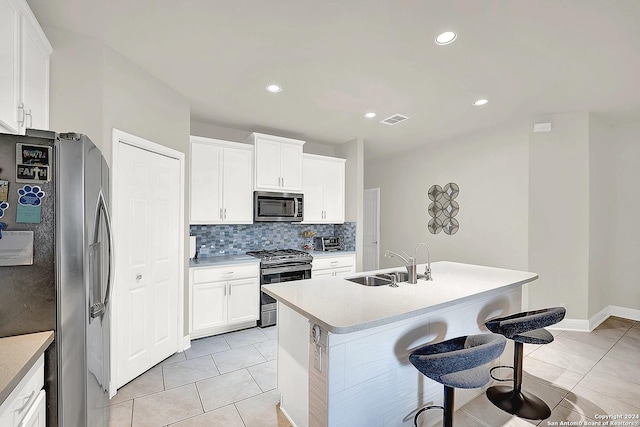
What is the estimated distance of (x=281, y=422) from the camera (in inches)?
80.8

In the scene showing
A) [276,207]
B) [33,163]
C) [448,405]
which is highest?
[33,163]

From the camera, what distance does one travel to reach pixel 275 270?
3.88 meters

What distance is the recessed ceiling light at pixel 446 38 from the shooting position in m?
2.06

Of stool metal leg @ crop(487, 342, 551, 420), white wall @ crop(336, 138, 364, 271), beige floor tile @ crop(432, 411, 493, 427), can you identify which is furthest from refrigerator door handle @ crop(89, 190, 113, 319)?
white wall @ crop(336, 138, 364, 271)

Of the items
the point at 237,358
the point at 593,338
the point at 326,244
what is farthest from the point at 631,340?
the point at 237,358

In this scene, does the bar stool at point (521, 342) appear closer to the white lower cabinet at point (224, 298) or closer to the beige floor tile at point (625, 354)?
the beige floor tile at point (625, 354)

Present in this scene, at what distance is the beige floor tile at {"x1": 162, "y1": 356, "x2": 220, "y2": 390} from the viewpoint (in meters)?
2.57

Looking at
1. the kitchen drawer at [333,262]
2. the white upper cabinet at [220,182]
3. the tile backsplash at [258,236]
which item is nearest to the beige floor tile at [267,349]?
the kitchen drawer at [333,262]

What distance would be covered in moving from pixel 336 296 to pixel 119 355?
75.0 inches

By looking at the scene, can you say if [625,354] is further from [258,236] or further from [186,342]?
[186,342]

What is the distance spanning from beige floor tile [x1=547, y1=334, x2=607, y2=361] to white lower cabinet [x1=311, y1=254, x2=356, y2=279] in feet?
8.44

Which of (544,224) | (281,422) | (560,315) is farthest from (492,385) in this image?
(544,224)

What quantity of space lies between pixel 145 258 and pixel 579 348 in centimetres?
459

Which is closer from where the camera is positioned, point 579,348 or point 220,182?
point 579,348
